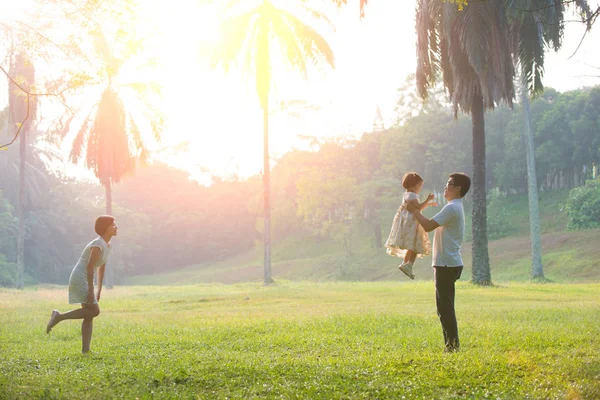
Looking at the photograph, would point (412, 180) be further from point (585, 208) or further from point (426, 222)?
point (585, 208)

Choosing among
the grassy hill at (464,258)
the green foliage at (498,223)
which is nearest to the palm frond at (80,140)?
the grassy hill at (464,258)

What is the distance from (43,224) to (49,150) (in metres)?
7.87

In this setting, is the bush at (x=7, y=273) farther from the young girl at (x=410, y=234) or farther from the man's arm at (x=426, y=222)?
the man's arm at (x=426, y=222)

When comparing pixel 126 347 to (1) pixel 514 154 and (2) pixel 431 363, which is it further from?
(1) pixel 514 154

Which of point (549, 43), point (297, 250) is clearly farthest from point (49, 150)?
point (549, 43)

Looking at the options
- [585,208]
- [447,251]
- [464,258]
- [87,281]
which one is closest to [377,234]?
[464,258]

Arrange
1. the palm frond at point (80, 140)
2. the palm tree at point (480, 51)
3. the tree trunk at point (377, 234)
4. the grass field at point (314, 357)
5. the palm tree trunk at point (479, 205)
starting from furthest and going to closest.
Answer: the tree trunk at point (377, 234) → the palm frond at point (80, 140) → the palm tree trunk at point (479, 205) → the palm tree at point (480, 51) → the grass field at point (314, 357)

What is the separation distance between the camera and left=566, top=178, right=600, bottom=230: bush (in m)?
48.8

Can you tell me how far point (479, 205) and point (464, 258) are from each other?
999 inches

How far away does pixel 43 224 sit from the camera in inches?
2485

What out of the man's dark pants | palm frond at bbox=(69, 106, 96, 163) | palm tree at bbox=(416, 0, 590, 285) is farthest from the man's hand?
palm frond at bbox=(69, 106, 96, 163)

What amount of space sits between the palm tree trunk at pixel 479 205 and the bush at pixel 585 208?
26776 mm

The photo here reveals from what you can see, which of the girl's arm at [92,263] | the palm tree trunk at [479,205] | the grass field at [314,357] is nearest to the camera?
the grass field at [314,357]

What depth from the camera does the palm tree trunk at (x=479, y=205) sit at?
25.3 metres
